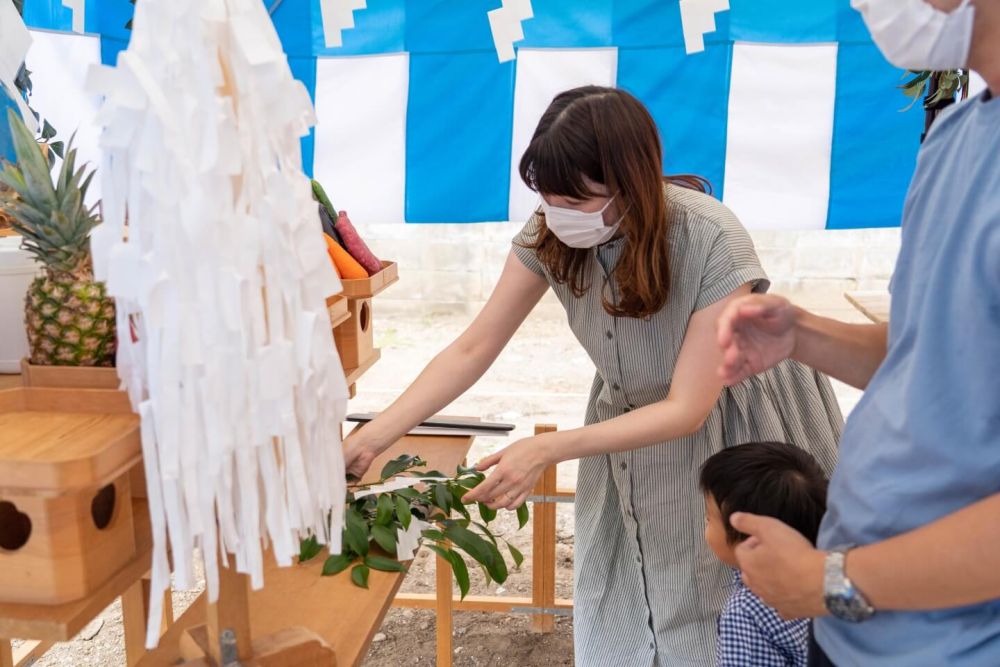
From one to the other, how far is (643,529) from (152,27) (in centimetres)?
135

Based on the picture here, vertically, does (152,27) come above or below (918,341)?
above

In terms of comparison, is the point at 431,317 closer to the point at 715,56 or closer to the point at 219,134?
Answer: the point at 715,56

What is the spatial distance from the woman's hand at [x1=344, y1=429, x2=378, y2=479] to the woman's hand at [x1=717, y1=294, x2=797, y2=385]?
0.81 meters

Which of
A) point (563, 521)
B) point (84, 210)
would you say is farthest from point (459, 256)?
point (84, 210)

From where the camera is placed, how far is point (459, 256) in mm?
6750

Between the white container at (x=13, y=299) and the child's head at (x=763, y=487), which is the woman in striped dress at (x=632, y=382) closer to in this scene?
the child's head at (x=763, y=487)

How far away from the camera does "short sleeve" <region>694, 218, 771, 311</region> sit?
5.30ft

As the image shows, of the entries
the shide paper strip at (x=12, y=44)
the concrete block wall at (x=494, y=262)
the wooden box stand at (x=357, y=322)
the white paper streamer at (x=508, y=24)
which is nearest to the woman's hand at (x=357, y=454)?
the wooden box stand at (x=357, y=322)

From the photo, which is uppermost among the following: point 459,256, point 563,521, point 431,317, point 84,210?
point 84,210

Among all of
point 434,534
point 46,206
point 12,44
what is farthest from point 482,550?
point 12,44

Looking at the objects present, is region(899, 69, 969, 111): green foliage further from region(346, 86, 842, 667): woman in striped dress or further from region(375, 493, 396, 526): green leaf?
region(375, 493, 396, 526): green leaf

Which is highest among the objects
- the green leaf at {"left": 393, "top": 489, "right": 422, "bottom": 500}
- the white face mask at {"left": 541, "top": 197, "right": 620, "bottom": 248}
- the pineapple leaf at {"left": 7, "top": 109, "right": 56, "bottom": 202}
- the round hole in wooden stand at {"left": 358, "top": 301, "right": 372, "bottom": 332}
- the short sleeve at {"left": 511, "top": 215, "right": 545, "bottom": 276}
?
the pineapple leaf at {"left": 7, "top": 109, "right": 56, "bottom": 202}

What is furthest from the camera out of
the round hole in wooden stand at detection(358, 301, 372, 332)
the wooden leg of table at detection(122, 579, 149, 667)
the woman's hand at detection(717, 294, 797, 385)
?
the wooden leg of table at detection(122, 579, 149, 667)

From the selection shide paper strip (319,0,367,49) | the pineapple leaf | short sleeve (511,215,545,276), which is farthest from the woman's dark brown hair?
shide paper strip (319,0,367,49)
